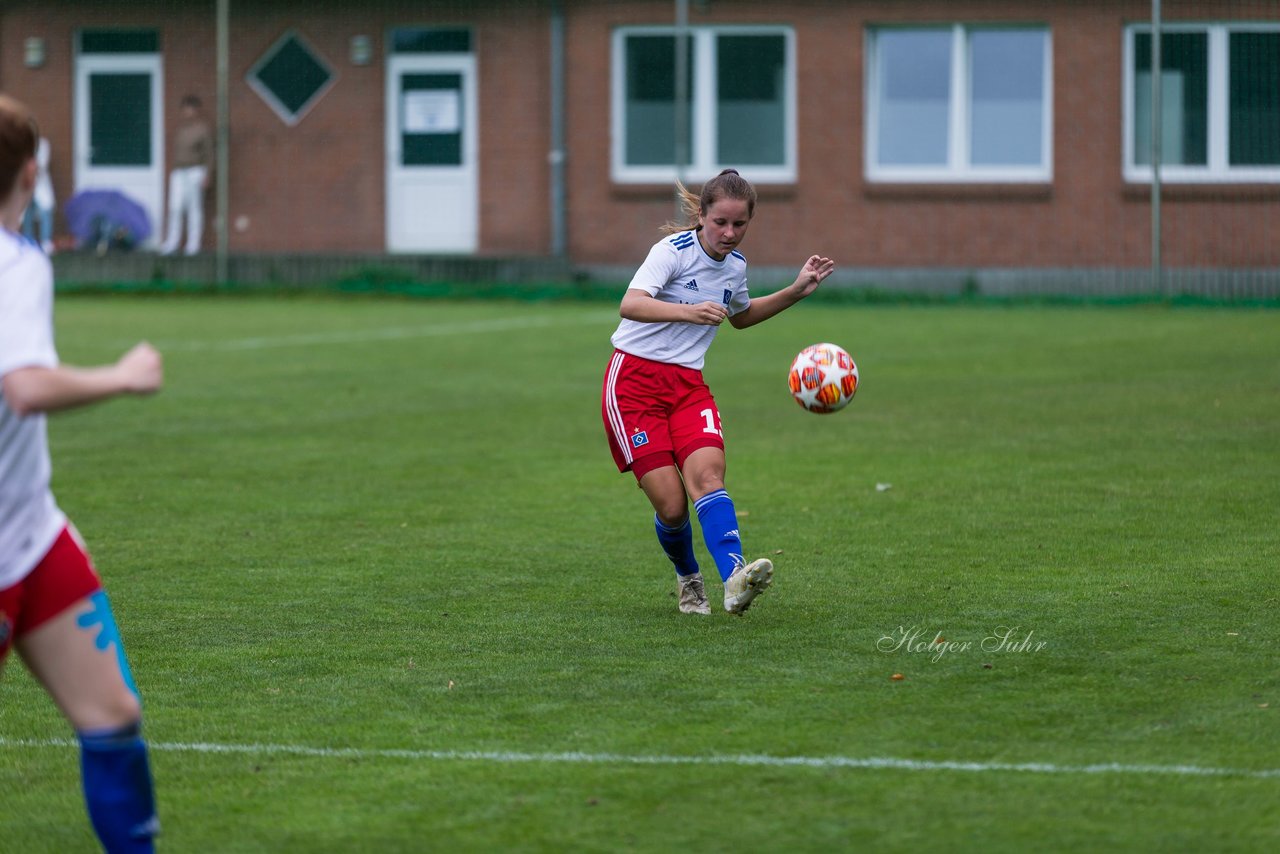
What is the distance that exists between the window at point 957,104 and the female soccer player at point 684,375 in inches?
797

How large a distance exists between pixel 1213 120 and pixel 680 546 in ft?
68.7

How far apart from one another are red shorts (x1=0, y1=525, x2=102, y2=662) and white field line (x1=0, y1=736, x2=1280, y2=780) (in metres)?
1.59

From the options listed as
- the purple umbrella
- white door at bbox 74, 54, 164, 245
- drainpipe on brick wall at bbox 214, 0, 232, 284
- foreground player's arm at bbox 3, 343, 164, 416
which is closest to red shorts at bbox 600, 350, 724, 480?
foreground player's arm at bbox 3, 343, 164, 416

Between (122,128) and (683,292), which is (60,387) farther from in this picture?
(122,128)

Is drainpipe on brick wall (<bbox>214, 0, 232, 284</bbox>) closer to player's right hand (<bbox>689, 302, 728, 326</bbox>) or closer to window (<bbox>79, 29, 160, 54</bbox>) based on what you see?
window (<bbox>79, 29, 160, 54</bbox>)

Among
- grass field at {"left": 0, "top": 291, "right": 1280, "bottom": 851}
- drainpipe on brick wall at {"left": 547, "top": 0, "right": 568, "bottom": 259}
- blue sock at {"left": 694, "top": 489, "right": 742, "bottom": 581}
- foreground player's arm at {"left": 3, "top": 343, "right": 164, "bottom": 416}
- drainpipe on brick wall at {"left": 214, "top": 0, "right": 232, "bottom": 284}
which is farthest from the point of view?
drainpipe on brick wall at {"left": 547, "top": 0, "right": 568, "bottom": 259}

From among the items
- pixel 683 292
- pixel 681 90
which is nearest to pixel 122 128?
pixel 681 90

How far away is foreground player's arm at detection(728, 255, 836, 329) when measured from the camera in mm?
7535

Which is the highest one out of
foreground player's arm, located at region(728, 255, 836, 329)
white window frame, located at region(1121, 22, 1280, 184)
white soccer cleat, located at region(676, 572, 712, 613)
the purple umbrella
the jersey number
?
white window frame, located at region(1121, 22, 1280, 184)

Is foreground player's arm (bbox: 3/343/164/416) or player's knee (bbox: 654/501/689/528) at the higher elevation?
foreground player's arm (bbox: 3/343/164/416)

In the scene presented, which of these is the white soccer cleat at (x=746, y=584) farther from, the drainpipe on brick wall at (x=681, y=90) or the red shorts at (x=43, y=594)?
the drainpipe on brick wall at (x=681, y=90)

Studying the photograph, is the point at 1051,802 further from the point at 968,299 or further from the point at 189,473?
the point at 968,299

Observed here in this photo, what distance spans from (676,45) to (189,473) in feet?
58.0

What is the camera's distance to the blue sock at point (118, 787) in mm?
4090
